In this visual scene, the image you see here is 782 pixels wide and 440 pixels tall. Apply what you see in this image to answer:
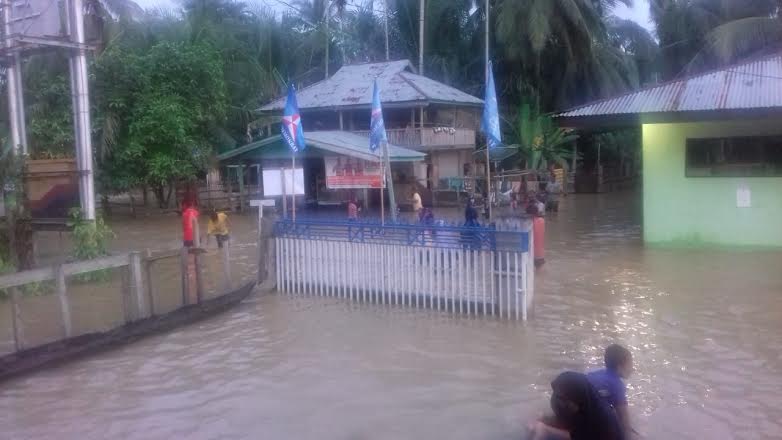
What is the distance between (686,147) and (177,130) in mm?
17438

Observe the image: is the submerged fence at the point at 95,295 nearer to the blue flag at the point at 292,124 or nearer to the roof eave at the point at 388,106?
the blue flag at the point at 292,124

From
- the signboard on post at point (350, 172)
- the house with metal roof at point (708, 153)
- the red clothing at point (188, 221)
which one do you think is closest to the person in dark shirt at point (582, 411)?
the red clothing at point (188, 221)

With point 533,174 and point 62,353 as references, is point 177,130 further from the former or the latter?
point 62,353

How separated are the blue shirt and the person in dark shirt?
0.27m

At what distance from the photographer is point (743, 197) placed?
1562 cm

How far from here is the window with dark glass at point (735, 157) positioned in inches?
609

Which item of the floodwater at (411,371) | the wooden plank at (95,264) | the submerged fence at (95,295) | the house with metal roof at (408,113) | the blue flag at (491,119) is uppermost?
the house with metal roof at (408,113)

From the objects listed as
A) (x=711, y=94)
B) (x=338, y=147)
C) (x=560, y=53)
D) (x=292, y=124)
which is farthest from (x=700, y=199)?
(x=560, y=53)

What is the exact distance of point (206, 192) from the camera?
3142 centimetres

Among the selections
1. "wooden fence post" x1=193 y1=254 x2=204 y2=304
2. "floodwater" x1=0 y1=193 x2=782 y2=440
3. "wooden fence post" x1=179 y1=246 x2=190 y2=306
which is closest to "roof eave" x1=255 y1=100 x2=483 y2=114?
"floodwater" x1=0 y1=193 x2=782 y2=440

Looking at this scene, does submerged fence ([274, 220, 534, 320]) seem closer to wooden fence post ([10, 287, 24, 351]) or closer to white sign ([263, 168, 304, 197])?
white sign ([263, 168, 304, 197])

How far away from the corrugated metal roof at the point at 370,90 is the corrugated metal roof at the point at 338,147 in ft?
10.0

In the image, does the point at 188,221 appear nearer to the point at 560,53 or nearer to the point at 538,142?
the point at 538,142

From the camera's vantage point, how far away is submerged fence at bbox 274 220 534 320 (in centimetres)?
963
